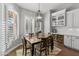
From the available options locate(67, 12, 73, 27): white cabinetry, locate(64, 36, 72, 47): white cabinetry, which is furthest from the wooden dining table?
locate(67, 12, 73, 27): white cabinetry

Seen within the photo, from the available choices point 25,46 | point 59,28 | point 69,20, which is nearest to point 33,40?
point 25,46

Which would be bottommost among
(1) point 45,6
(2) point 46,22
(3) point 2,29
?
(3) point 2,29

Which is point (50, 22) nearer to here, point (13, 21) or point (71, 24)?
point (71, 24)

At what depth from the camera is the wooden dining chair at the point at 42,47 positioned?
2.18 metres

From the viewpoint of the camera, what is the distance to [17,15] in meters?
2.20

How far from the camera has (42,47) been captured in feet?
7.24

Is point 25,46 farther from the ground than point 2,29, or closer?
Result: closer

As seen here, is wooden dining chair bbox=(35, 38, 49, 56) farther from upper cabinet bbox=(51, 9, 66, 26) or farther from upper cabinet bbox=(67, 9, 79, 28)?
upper cabinet bbox=(67, 9, 79, 28)

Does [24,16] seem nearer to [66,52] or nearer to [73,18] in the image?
[73,18]

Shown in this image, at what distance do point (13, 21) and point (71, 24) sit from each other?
3.34 ft

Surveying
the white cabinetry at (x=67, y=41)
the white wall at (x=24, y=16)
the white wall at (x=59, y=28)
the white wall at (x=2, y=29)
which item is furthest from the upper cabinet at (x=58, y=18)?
the white wall at (x=2, y=29)

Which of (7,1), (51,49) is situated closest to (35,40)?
(51,49)

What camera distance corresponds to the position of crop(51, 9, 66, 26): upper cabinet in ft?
7.11

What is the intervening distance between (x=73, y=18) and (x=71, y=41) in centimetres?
40
